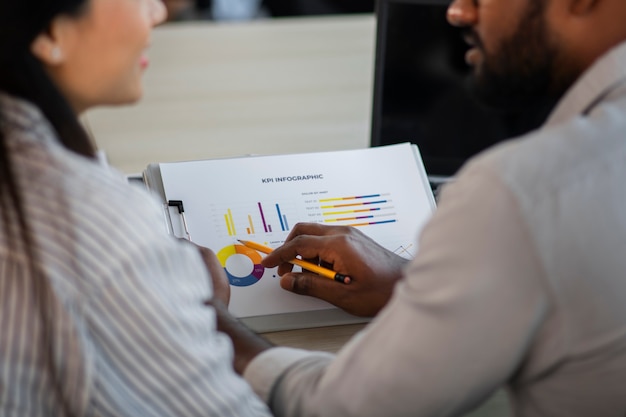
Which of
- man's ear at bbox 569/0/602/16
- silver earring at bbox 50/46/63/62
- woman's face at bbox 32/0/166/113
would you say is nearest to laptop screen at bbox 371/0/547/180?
man's ear at bbox 569/0/602/16

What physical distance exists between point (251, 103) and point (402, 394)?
135cm

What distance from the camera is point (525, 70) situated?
1050 mm

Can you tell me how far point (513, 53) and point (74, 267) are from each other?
1.85 ft

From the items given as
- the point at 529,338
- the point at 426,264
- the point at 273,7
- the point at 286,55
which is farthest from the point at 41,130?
the point at 273,7

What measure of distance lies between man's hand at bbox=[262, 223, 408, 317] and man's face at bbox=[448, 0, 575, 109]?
24cm

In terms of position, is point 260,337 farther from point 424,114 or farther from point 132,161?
point 132,161

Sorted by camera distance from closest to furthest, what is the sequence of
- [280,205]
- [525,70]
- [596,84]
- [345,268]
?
[596,84]
[525,70]
[345,268]
[280,205]

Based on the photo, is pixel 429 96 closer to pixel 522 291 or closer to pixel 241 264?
pixel 241 264

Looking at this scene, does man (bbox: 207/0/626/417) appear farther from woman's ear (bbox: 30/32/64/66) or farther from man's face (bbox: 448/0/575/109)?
woman's ear (bbox: 30/32/64/66)

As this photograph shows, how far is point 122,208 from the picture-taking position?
0.77 meters

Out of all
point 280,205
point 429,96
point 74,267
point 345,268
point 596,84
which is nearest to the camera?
point 74,267

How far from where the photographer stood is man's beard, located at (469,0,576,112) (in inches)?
39.4

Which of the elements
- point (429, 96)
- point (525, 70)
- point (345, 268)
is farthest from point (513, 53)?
point (429, 96)

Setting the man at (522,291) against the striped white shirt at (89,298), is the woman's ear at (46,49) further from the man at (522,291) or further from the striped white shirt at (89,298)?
the man at (522,291)
